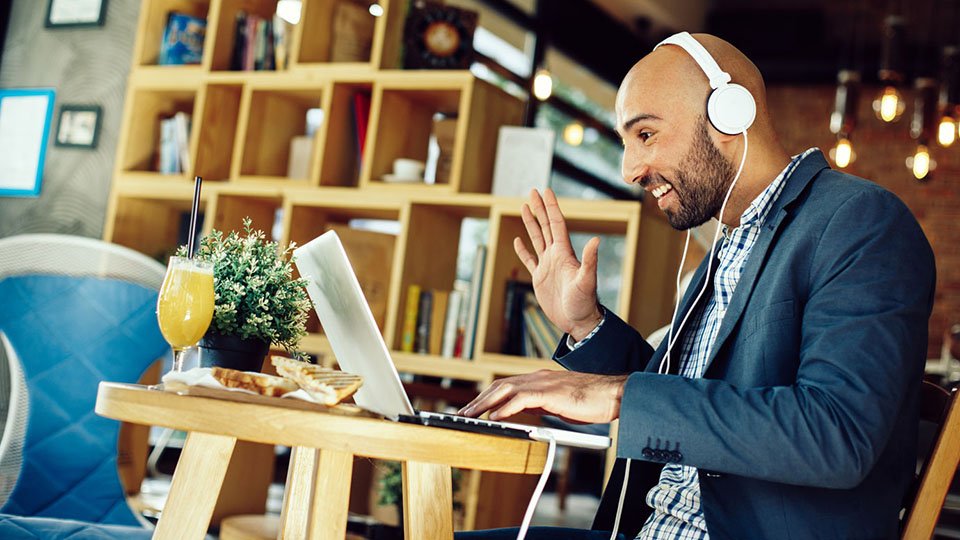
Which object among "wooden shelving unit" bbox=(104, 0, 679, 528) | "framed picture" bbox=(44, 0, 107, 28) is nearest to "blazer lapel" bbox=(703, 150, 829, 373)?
"wooden shelving unit" bbox=(104, 0, 679, 528)

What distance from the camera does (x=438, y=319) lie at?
3551 millimetres

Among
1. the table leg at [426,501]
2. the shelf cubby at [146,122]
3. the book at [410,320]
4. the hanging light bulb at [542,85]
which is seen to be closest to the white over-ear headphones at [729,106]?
the table leg at [426,501]

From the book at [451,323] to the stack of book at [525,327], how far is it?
169 mm

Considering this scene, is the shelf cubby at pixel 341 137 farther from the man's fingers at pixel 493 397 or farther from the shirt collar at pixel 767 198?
the man's fingers at pixel 493 397

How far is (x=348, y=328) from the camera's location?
1.50 m

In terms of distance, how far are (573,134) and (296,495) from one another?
20.3 feet

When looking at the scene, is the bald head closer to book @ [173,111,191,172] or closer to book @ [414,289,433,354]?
book @ [414,289,433,354]

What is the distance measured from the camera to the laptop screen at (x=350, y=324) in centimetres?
136

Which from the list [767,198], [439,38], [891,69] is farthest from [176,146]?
[891,69]

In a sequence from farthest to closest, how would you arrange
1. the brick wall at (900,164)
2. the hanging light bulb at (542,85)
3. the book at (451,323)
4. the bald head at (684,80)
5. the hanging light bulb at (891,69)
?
1. the brick wall at (900,164)
2. the hanging light bulb at (542,85)
3. the hanging light bulb at (891,69)
4. the book at (451,323)
5. the bald head at (684,80)

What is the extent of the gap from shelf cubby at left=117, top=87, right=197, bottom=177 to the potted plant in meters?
2.52

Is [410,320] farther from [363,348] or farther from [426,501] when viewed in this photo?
[426,501]

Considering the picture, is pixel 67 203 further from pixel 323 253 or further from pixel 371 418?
pixel 371 418

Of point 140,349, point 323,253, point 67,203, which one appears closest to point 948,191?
point 67,203
